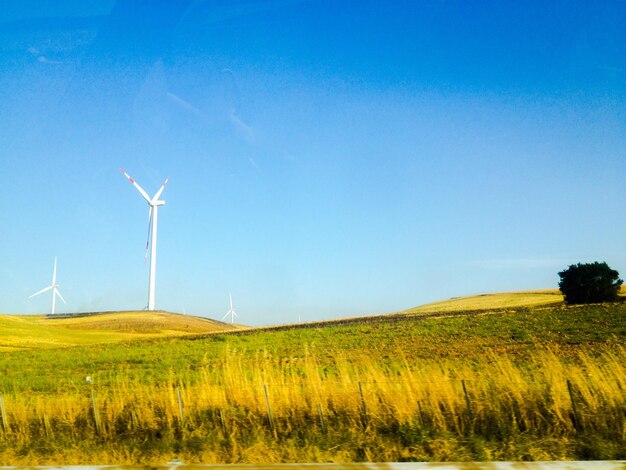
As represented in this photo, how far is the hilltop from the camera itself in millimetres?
56469

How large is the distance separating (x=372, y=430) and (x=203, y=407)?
3.70 meters

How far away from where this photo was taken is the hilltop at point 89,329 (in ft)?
185

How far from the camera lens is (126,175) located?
6266 cm

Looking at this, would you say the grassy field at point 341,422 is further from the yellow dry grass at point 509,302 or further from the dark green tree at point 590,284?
the yellow dry grass at point 509,302

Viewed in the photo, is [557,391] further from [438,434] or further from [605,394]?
[438,434]

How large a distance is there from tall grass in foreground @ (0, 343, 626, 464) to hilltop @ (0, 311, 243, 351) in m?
44.9

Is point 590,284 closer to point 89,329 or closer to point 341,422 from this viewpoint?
point 341,422

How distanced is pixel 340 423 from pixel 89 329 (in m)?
81.6

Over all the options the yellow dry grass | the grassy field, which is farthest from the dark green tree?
the grassy field

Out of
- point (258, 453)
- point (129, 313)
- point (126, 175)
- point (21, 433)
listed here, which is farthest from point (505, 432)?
point (129, 313)

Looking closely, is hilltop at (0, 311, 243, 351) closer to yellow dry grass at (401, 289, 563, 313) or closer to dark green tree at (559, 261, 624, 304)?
yellow dry grass at (401, 289, 563, 313)

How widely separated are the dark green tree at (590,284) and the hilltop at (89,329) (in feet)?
158

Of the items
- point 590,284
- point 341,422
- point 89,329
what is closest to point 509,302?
point 590,284

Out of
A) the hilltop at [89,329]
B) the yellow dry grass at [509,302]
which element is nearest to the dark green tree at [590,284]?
the yellow dry grass at [509,302]
